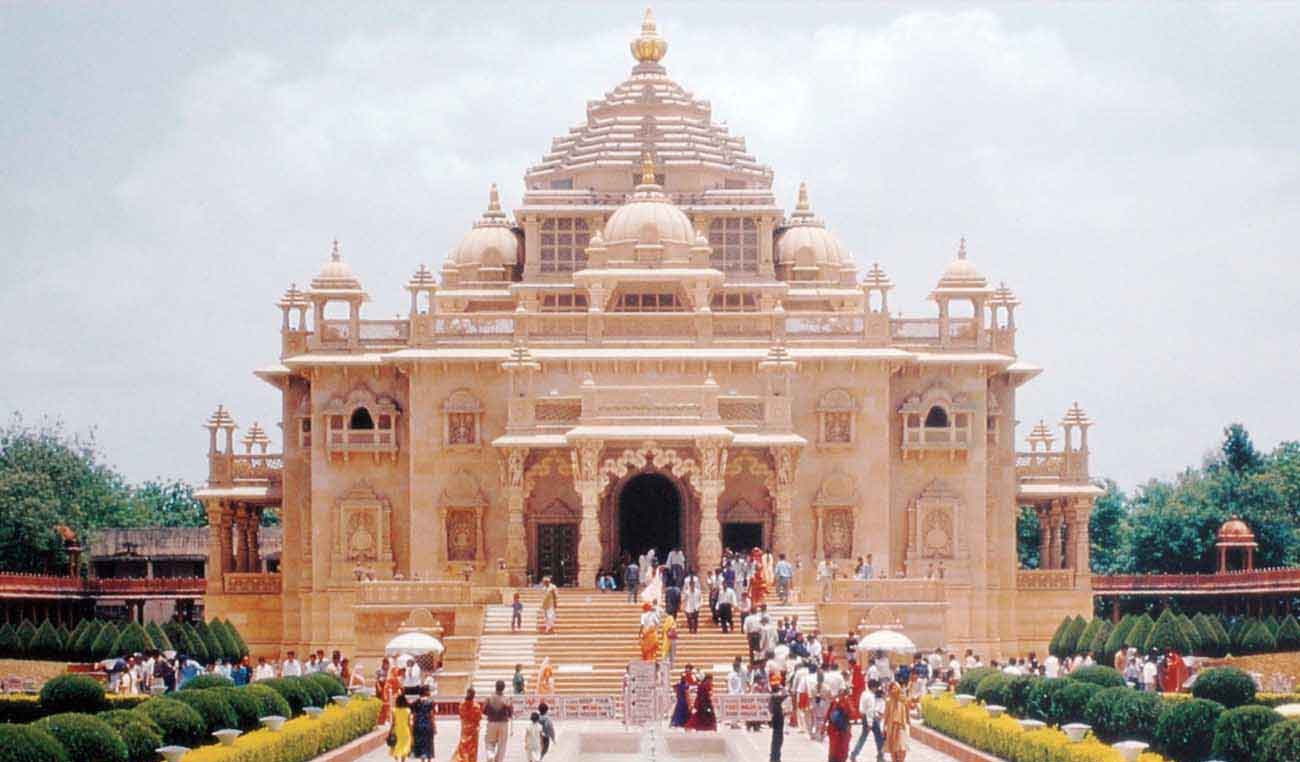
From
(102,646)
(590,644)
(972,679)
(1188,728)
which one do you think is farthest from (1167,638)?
(1188,728)

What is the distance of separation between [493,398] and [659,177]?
810cm

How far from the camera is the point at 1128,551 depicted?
306ft

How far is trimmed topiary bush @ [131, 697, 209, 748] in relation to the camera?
38562mm

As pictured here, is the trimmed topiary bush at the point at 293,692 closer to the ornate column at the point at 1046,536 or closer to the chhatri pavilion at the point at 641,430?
the chhatri pavilion at the point at 641,430

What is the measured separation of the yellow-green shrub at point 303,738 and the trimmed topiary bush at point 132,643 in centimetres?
1527

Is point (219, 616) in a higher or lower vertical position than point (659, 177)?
lower

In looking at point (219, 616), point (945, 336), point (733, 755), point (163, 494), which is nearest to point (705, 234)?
point (945, 336)

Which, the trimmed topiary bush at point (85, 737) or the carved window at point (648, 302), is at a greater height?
the carved window at point (648, 302)

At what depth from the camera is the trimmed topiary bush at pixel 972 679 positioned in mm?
49069

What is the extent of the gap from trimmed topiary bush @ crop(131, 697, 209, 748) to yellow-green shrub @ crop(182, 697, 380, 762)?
2.13 feet

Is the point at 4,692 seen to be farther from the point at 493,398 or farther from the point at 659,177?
the point at 659,177

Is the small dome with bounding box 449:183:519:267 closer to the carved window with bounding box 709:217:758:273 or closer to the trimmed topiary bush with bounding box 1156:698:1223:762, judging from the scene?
the carved window with bounding box 709:217:758:273

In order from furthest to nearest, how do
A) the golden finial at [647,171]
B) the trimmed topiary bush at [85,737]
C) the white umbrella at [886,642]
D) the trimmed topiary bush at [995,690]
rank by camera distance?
the golden finial at [647,171], the white umbrella at [886,642], the trimmed topiary bush at [995,690], the trimmed topiary bush at [85,737]

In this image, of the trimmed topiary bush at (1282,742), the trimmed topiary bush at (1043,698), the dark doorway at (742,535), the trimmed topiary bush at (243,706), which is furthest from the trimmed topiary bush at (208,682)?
the dark doorway at (742,535)
